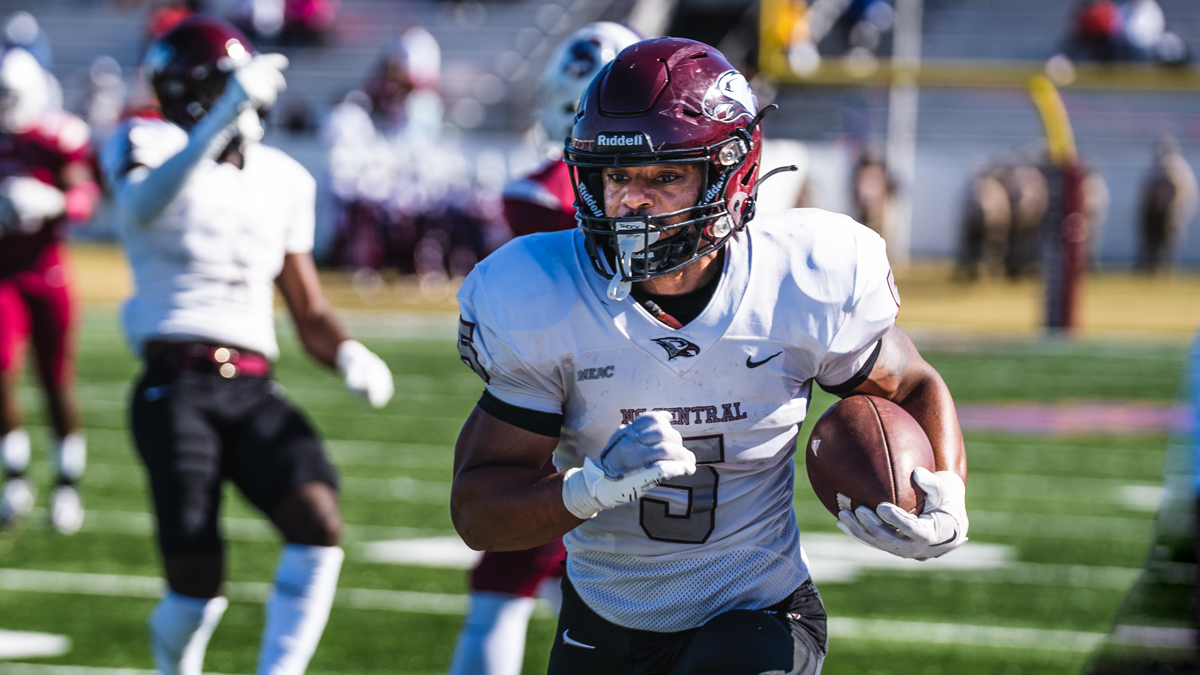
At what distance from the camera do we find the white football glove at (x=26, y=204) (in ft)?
20.4

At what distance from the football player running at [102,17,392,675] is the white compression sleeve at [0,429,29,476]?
265cm

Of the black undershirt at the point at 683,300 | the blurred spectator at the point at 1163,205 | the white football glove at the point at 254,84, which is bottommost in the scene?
the blurred spectator at the point at 1163,205

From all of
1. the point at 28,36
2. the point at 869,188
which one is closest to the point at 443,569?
the point at 869,188

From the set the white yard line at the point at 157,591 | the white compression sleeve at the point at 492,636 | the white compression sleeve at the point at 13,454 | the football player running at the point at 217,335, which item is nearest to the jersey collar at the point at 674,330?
the white compression sleeve at the point at 492,636

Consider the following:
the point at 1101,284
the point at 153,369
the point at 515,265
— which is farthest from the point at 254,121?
the point at 1101,284

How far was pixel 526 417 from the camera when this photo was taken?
98.0 inches

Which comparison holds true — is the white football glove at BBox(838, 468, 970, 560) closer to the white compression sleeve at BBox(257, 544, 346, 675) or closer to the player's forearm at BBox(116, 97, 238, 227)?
the white compression sleeve at BBox(257, 544, 346, 675)

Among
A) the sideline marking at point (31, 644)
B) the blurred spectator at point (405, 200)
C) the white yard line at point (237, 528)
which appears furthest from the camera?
the blurred spectator at point (405, 200)

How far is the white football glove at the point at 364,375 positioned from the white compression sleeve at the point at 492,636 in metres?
0.65

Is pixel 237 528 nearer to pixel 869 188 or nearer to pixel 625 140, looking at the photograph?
pixel 625 140

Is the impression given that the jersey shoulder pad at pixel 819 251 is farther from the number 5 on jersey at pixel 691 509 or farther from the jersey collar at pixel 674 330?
the number 5 on jersey at pixel 691 509

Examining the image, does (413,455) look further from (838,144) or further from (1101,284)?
(838,144)

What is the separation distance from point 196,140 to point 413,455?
4280 mm

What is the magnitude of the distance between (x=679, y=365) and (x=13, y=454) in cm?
457
